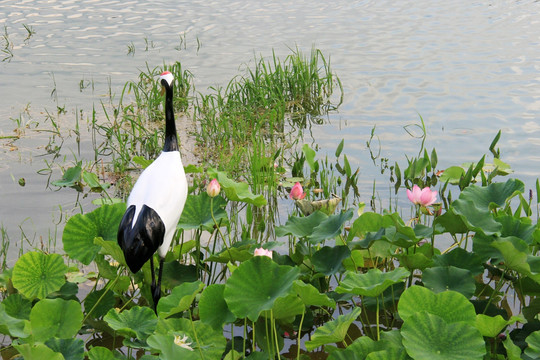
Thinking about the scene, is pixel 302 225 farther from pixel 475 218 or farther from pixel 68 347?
pixel 68 347

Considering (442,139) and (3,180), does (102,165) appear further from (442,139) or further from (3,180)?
(442,139)

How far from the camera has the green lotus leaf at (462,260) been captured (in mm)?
2740

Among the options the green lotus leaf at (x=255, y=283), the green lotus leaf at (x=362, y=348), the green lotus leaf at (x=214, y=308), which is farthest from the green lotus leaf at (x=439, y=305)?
the green lotus leaf at (x=214, y=308)

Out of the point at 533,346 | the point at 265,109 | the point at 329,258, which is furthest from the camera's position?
the point at 265,109

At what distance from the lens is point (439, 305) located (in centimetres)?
231

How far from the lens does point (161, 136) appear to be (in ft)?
18.8

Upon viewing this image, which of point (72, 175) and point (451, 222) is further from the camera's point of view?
point (72, 175)

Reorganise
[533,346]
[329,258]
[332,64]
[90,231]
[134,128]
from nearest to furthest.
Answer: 1. [533,346]
2. [329,258]
3. [90,231]
4. [134,128]
5. [332,64]

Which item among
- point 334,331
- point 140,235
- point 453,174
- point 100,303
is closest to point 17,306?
point 100,303

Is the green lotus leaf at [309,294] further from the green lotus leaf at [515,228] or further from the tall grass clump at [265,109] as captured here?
the tall grass clump at [265,109]

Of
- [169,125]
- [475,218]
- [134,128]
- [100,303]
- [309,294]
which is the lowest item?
[100,303]

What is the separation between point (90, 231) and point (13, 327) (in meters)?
0.68

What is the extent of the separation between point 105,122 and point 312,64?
2.06 m

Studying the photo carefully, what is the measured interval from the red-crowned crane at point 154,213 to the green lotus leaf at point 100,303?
190 millimetres
